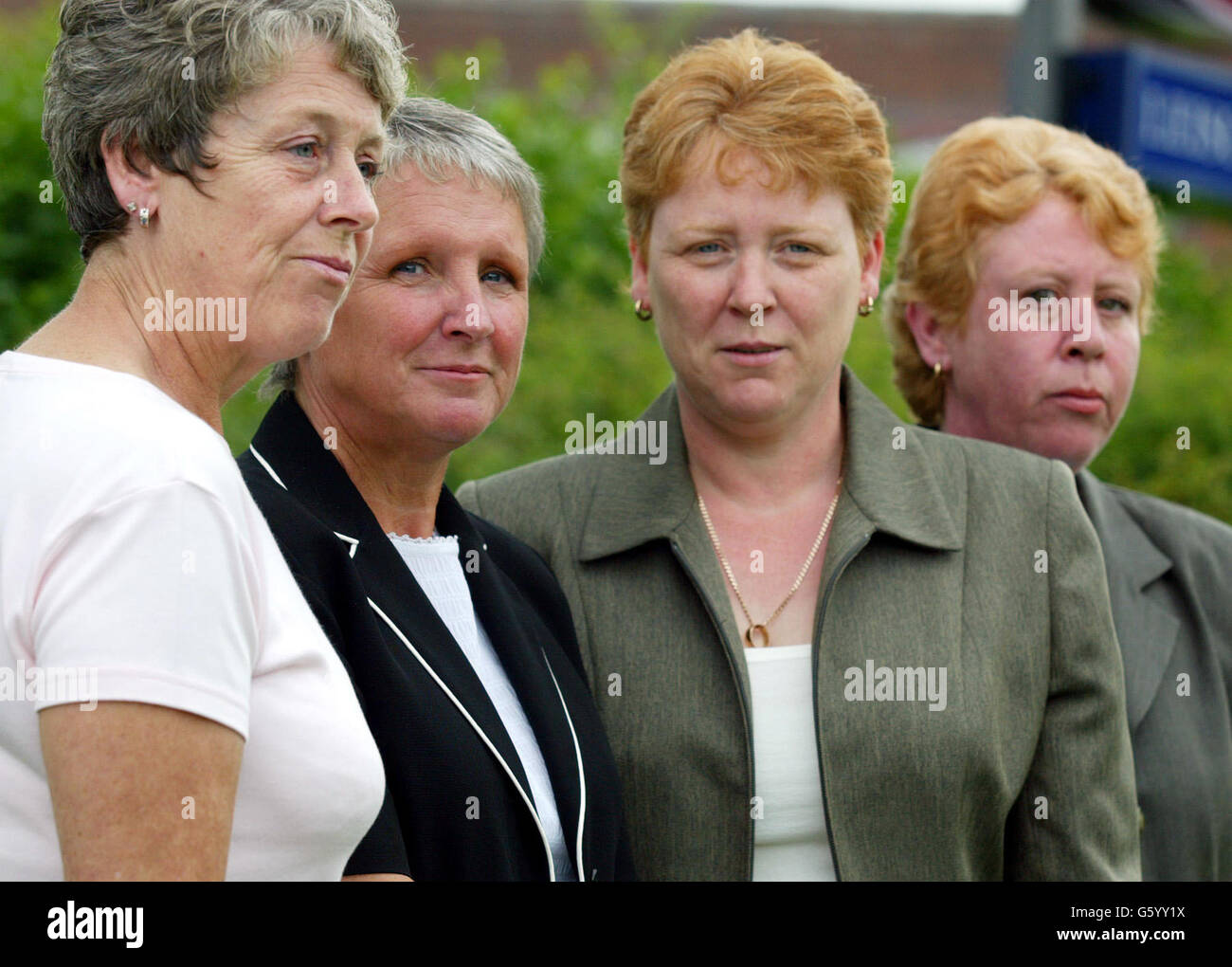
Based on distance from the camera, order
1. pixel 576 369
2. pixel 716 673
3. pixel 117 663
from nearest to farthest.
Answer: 1. pixel 117 663
2. pixel 716 673
3. pixel 576 369

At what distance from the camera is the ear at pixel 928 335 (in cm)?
354

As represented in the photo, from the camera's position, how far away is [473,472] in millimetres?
5945

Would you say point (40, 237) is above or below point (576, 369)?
above

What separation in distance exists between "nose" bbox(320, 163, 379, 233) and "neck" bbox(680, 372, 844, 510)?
1.18 metres

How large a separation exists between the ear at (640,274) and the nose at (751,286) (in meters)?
0.24

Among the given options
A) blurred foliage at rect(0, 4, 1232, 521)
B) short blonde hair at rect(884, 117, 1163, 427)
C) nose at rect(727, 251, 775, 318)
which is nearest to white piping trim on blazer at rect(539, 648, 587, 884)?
nose at rect(727, 251, 775, 318)

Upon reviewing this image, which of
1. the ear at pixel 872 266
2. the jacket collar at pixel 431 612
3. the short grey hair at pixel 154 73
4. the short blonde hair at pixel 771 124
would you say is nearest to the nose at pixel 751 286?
the short blonde hair at pixel 771 124

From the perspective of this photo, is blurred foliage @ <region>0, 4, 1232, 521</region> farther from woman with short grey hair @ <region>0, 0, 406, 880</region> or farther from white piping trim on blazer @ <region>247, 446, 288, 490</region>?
woman with short grey hair @ <region>0, 0, 406, 880</region>

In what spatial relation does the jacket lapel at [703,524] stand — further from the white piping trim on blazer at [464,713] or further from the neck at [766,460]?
the white piping trim on blazer at [464,713]

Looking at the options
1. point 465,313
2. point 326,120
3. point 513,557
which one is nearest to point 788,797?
point 513,557

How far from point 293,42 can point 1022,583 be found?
5.57 feet

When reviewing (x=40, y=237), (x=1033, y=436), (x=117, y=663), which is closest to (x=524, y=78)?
(x=40, y=237)

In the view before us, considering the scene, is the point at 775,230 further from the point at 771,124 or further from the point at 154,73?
the point at 154,73

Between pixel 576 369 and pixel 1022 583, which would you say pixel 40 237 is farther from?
pixel 1022 583
